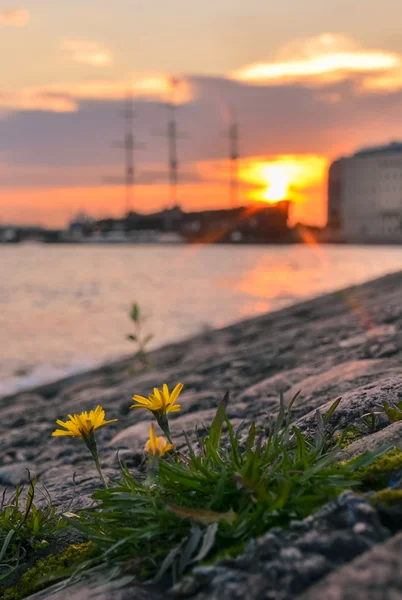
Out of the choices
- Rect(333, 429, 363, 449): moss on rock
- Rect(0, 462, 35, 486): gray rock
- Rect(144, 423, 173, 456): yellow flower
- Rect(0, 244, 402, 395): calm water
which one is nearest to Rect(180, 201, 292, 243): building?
Rect(0, 244, 402, 395): calm water

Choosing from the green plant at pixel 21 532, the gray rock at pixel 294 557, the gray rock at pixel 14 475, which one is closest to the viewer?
the gray rock at pixel 294 557

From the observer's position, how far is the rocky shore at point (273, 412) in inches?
57.3

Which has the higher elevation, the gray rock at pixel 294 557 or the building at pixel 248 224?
the building at pixel 248 224

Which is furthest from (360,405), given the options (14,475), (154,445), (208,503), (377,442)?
(14,475)

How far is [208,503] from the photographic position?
185 centimetres

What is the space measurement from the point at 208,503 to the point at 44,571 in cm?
70

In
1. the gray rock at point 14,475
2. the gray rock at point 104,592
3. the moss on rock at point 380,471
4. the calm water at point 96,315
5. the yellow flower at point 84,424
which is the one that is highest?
the yellow flower at point 84,424

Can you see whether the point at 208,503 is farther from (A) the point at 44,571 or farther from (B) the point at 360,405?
(B) the point at 360,405

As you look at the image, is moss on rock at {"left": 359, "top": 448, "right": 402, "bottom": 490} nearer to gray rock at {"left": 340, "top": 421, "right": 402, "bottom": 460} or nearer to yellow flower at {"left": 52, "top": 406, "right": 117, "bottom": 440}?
gray rock at {"left": 340, "top": 421, "right": 402, "bottom": 460}

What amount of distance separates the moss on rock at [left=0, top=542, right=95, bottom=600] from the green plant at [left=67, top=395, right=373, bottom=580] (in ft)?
0.41

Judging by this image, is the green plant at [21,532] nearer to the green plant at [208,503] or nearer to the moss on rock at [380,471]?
the green plant at [208,503]

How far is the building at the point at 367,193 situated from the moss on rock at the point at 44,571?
147707mm

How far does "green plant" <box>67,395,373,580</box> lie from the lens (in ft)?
5.63

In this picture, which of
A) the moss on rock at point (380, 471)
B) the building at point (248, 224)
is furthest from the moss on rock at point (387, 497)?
the building at point (248, 224)
